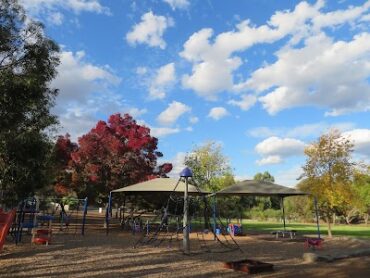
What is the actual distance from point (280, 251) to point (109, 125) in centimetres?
1481

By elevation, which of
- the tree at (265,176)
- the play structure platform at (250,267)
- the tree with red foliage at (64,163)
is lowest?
the play structure platform at (250,267)

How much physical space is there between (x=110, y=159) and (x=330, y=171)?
40.9ft

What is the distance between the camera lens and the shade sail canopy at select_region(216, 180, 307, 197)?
21.0 m

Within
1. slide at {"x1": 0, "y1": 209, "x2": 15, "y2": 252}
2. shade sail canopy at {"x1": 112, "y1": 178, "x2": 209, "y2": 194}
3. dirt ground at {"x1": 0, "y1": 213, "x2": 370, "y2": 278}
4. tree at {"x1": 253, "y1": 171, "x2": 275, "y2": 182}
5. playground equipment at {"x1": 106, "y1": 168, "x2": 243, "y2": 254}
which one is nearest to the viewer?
dirt ground at {"x1": 0, "y1": 213, "x2": 370, "y2": 278}

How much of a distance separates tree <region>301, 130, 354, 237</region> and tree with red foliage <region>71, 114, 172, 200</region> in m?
9.41

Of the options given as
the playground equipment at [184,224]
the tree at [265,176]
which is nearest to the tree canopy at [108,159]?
the playground equipment at [184,224]

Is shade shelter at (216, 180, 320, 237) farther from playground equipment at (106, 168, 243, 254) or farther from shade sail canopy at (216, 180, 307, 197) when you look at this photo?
playground equipment at (106, 168, 243, 254)

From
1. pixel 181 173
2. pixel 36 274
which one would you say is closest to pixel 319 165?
pixel 181 173

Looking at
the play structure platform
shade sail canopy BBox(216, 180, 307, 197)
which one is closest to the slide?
the play structure platform

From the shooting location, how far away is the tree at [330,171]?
80.7 feet

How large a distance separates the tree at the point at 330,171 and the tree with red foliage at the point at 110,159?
941 cm

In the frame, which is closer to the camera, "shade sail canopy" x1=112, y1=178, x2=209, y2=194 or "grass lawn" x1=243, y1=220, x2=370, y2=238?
"shade sail canopy" x1=112, y1=178, x2=209, y2=194

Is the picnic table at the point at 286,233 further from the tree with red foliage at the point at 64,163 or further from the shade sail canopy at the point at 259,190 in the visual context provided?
the tree with red foliage at the point at 64,163

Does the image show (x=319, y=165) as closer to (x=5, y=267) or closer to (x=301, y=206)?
(x=5, y=267)
